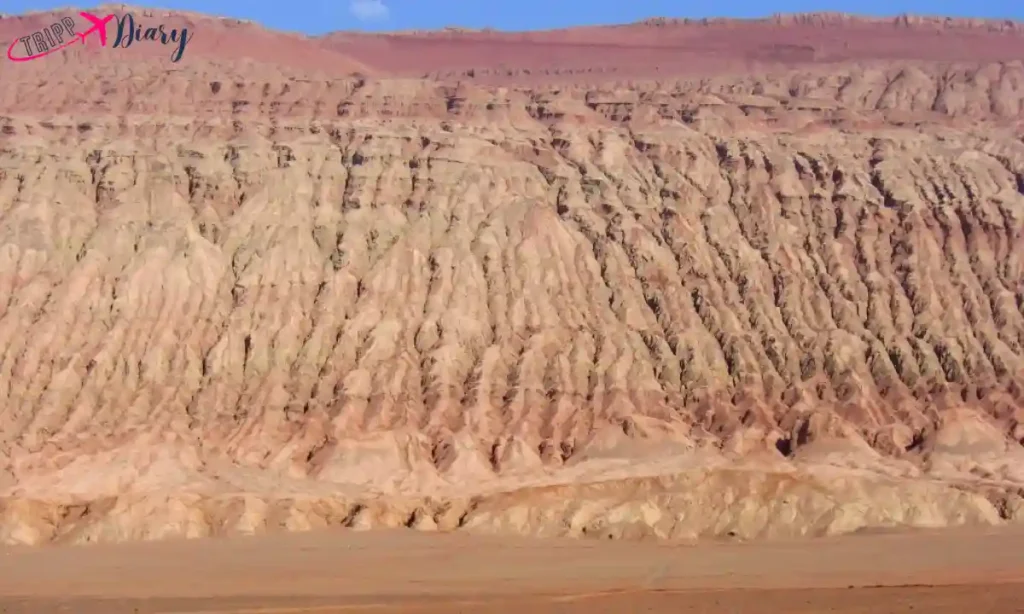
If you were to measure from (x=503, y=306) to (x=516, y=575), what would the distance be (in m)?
29.4

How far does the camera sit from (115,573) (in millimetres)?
52594

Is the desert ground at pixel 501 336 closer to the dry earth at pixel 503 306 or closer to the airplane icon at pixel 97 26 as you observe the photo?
the dry earth at pixel 503 306

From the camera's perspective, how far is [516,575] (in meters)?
51.1

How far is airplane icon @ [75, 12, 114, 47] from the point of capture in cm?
11194

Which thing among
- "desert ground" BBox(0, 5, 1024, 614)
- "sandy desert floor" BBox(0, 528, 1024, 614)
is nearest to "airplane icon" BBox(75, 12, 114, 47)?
"desert ground" BBox(0, 5, 1024, 614)

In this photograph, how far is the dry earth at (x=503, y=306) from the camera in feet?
213

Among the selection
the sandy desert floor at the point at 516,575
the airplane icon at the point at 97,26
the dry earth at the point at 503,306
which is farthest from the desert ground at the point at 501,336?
the airplane icon at the point at 97,26

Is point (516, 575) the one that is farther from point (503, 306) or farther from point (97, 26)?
point (97, 26)

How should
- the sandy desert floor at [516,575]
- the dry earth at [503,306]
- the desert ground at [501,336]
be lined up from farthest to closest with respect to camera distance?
the dry earth at [503,306], the desert ground at [501,336], the sandy desert floor at [516,575]

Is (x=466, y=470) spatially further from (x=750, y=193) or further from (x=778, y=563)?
(x=750, y=193)

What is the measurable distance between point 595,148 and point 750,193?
954cm

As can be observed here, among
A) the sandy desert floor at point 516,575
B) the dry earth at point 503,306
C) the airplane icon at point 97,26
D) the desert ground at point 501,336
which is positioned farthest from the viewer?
the airplane icon at point 97,26

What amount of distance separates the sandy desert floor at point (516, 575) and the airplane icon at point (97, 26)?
202ft

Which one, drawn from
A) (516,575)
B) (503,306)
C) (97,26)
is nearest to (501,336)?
(503,306)
